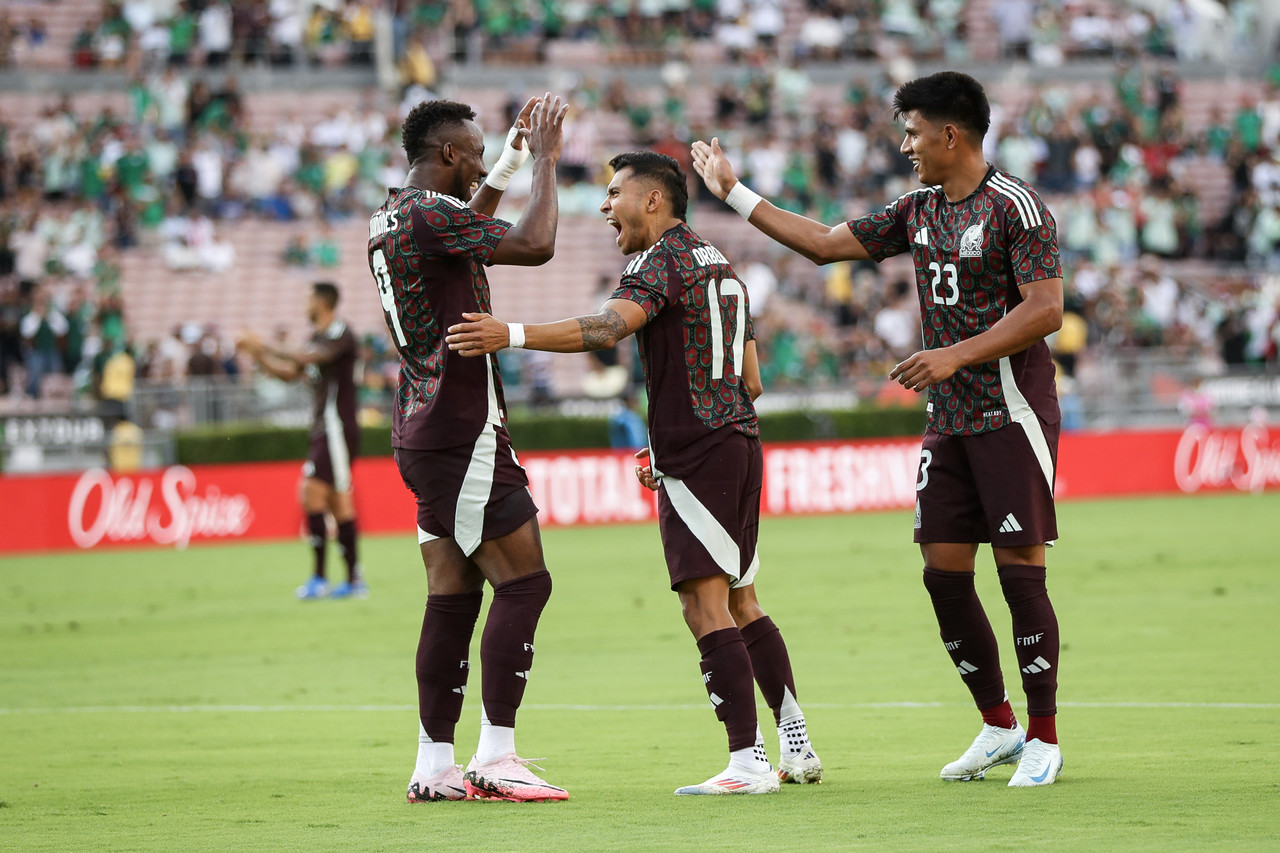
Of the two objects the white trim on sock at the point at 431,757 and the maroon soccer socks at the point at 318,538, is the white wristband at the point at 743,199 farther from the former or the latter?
the maroon soccer socks at the point at 318,538

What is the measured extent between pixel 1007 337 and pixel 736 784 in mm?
1922

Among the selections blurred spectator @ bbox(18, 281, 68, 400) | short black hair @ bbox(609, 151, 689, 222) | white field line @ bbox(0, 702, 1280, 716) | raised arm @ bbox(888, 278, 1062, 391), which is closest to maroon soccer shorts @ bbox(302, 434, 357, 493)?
white field line @ bbox(0, 702, 1280, 716)

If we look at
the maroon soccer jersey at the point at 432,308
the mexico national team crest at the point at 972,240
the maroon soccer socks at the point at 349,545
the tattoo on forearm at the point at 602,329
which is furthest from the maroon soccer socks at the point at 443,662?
the maroon soccer socks at the point at 349,545

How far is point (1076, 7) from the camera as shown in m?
40.2

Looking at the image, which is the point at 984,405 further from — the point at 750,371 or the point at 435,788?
the point at 435,788

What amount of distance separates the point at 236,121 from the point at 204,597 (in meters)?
17.9

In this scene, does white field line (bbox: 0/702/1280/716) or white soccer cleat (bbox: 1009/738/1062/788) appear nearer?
white soccer cleat (bbox: 1009/738/1062/788)

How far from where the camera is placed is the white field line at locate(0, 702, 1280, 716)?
8.48 m

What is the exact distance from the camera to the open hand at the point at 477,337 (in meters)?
6.15

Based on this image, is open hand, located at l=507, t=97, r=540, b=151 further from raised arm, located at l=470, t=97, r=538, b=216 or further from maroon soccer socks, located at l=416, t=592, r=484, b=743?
maroon soccer socks, located at l=416, t=592, r=484, b=743

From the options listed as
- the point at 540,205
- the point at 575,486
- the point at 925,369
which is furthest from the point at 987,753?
the point at 575,486

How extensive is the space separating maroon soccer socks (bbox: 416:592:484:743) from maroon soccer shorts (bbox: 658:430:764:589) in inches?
34.0

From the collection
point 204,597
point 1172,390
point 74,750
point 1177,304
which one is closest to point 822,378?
point 1172,390

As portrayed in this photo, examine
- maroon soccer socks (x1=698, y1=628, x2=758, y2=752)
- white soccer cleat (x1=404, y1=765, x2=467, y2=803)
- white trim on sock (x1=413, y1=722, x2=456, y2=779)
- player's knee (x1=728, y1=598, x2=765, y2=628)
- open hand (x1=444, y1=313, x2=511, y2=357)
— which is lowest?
white soccer cleat (x1=404, y1=765, x2=467, y2=803)
